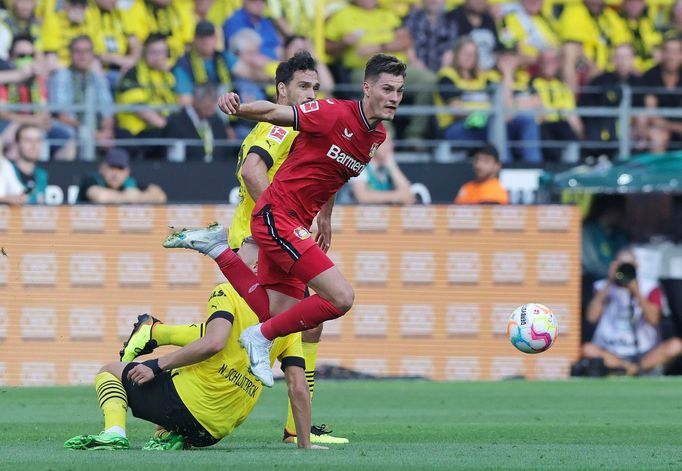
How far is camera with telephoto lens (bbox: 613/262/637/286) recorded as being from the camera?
16.7 meters

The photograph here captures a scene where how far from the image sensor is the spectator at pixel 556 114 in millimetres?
18109

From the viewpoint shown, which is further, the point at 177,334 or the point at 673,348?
the point at 673,348

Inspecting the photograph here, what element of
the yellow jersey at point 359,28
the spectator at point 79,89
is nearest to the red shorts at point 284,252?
the spectator at point 79,89

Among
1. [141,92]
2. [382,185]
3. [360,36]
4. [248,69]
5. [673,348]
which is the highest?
[360,36]

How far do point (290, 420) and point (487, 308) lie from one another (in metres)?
7.10

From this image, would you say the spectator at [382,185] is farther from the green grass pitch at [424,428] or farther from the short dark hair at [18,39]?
the short dark hair at [18,39]

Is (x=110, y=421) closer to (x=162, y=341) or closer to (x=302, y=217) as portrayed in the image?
(x=162, y=341)

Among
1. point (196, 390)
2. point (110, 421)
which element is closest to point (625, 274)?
point (196, 390)

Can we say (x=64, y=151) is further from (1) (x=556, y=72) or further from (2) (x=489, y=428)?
(2) (x=489, y=428)

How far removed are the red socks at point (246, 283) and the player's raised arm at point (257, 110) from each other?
3.38 feet

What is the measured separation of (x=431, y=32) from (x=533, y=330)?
30.4 ft

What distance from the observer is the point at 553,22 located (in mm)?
19969

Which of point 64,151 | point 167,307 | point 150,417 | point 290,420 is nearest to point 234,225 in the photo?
point 290,420

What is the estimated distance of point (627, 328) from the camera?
54.5 feet
